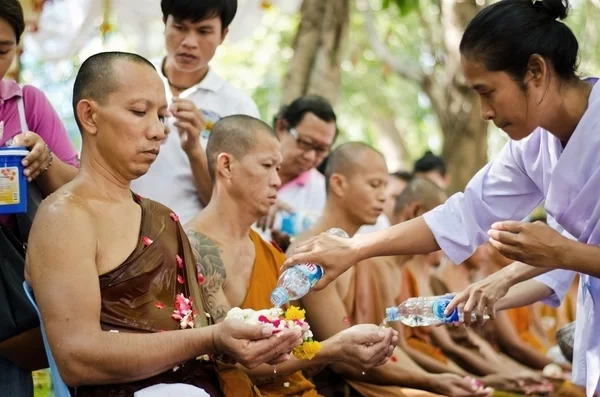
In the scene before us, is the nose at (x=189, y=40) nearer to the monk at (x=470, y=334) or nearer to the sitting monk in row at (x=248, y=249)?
the sitting monk in row at (x=248, y=249)

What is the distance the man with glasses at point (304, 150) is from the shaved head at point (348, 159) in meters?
0.36

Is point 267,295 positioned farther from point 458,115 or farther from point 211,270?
point 458,115

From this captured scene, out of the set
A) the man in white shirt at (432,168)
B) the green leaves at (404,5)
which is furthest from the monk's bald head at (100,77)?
the man in white shirt at (432,168)

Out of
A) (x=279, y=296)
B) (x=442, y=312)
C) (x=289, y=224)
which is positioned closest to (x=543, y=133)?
(x=442, y=312)

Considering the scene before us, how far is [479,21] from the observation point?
379 cm

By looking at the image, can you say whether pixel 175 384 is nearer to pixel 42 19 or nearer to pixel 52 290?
pixel 52 290

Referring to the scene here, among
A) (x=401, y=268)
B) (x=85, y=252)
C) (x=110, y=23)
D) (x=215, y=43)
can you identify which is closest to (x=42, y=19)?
(x=110, y=23)

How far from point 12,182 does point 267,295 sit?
136 centimetres

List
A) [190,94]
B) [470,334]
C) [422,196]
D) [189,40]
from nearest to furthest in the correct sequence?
[189,40] < [190,94] < [422,196] < [470,334]

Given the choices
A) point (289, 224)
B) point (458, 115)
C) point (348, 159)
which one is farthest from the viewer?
point (458, 115)

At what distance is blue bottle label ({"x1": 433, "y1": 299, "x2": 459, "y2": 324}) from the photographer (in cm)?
425

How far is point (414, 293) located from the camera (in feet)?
21.5

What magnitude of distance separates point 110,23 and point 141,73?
3314 mm

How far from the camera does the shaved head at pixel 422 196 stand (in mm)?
7074
